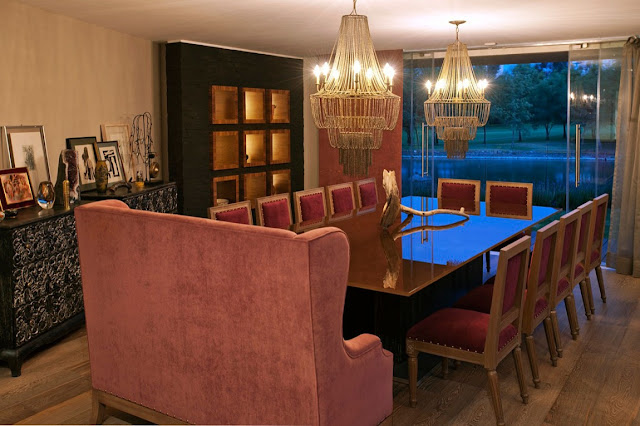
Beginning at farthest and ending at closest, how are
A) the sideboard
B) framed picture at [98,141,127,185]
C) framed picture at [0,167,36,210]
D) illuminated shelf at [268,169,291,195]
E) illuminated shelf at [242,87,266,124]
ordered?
1. illuminated shelf at [268,169,291,195]
2. illuminated shelf at [242,87,266,124]
3. framed picture at [98,141,127,185]
4. framed picture at [0,167,36,210]
5. the sideboard

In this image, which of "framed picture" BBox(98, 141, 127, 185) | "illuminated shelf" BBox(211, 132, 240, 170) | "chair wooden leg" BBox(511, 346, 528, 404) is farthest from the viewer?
"illuminated shelf" BBox(211, 132, 240, 170)

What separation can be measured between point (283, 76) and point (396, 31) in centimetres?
223

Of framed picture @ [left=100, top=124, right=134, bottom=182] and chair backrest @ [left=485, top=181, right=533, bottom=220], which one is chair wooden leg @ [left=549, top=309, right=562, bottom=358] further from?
framed picture @ [left=100, top=124, right=134, bottom=182]

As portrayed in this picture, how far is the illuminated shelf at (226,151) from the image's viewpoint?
7.04 m

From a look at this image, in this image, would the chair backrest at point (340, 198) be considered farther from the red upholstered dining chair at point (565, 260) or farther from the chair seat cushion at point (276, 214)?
the red upholstered dining chair at point (565, 260)

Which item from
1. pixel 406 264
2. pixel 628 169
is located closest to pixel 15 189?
pixel 406 264

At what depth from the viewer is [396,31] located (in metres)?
5.86

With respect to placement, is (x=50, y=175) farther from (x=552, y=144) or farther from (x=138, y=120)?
(x=552, y=144)

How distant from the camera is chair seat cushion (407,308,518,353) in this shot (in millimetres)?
3207

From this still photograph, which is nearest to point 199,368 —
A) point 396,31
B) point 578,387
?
point 578,387

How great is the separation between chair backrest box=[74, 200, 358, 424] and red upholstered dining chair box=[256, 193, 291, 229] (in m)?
1.71

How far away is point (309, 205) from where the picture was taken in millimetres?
5312

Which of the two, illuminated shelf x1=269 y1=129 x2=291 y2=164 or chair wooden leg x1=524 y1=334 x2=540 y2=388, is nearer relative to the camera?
chair wooden leg x1=524 y1=334 x2=540 y2=388

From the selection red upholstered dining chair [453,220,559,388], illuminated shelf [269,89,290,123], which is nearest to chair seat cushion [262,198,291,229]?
red upholstered dining chair [453,220,559,388]
